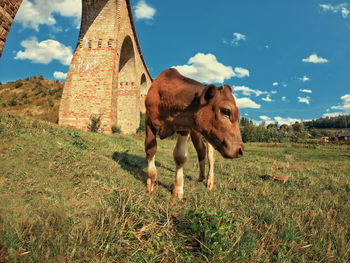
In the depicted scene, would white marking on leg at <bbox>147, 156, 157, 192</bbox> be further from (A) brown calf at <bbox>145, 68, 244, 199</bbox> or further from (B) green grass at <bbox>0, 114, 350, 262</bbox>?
(B) green grass at <bbox>0, 114, 350, 262</bbox>

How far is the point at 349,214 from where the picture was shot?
2250 mm

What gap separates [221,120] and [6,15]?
566 cm

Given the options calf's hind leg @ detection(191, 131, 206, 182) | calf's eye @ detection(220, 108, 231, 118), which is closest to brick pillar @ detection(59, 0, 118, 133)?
calf's hind leg @ detection(191, 131, 206, 182)

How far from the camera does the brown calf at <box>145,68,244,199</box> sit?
2.09 metres

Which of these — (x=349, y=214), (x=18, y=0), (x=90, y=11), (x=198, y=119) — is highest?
(x=90, y=11)

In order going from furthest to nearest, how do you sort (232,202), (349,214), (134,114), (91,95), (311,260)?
(134,114), (91,95), (232,202), (349,214), (311,260)

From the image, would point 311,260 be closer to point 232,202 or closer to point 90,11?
point 232,202

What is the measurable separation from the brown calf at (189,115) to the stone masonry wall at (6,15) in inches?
165

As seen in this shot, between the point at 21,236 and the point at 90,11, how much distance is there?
14062mm

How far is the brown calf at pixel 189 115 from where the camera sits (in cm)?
209

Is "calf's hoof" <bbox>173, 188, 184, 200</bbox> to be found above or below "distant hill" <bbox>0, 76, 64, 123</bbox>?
below

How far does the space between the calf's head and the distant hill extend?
1653 cm

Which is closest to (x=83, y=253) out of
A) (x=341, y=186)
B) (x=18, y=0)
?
(x=341, y=186)

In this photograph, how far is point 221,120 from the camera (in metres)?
2.11
